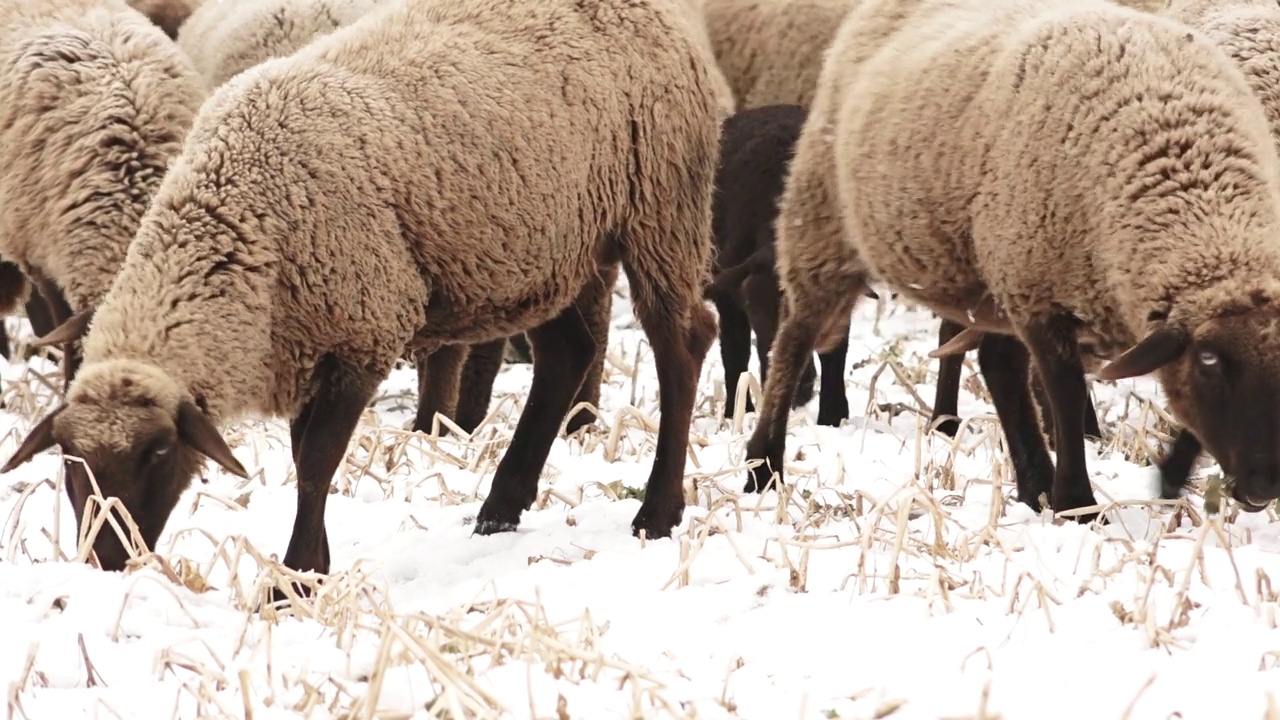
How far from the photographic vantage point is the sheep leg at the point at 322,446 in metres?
5.11

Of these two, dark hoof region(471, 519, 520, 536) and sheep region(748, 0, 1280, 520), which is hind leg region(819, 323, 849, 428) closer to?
sheep region(748, 0, 1280, 520)

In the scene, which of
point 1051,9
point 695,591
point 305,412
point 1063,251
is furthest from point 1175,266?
Answer: point 305,412

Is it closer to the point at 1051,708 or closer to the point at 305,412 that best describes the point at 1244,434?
the point at 1051,708

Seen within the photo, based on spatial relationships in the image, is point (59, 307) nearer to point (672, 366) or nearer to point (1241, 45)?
point (672, 366)

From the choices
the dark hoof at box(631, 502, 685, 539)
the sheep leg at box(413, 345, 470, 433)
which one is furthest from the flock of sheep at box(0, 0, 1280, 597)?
the sheep leg at box(413, 345, 470, 433)

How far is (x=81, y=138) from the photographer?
6910 mm

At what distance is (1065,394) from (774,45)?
192 inches

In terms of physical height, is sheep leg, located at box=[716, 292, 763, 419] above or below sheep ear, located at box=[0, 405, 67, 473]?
below

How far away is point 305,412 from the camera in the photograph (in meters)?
5.38

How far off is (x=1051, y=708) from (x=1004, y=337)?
3.58 meters

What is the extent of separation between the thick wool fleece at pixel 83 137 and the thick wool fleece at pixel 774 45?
12.3ft

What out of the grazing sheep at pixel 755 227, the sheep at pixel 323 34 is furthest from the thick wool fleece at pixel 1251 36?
the sheep at pixel 323 34

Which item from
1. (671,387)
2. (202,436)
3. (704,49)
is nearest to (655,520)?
(671,387)

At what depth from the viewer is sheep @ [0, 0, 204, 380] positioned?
677 cm
